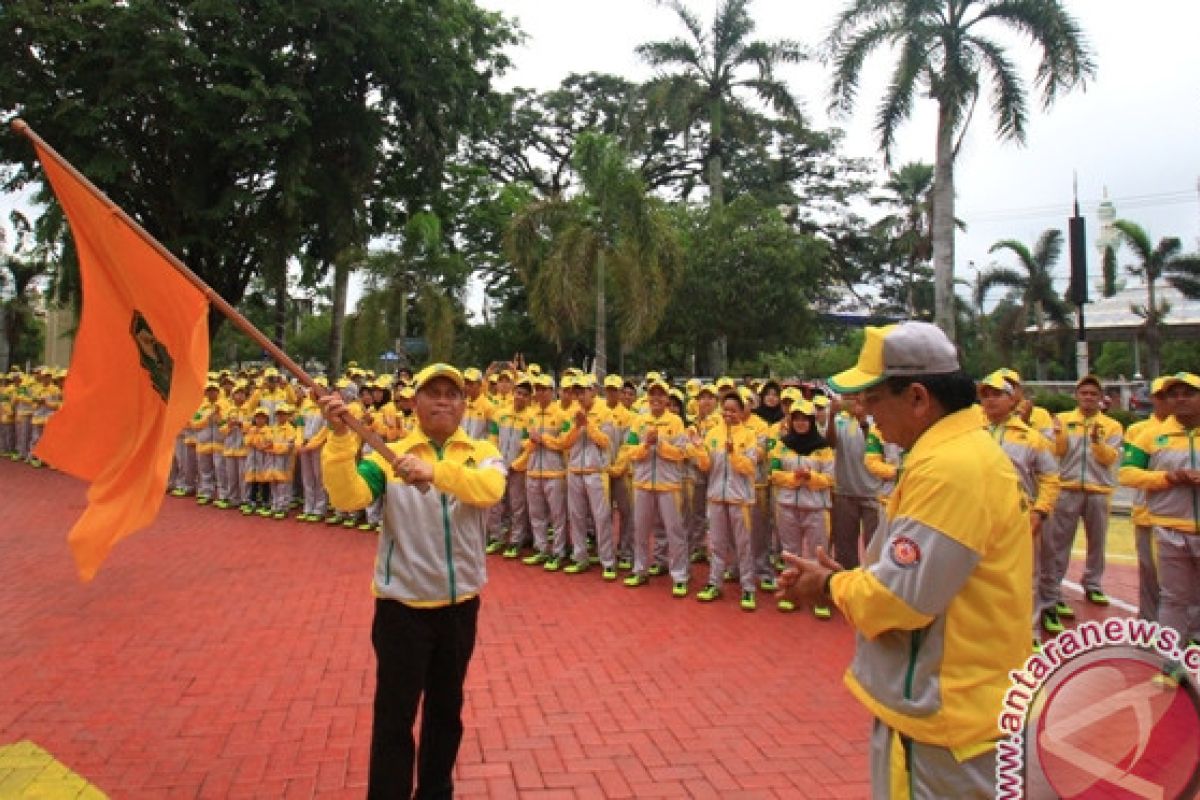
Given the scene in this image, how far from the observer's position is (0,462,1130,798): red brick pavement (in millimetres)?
4211

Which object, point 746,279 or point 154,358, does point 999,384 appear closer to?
point 154,358

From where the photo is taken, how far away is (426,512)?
366 cm

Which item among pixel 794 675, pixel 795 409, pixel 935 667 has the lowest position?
pixel 794 675

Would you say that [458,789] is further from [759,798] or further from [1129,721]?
[1129,721]

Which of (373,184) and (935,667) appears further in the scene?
(373,184)

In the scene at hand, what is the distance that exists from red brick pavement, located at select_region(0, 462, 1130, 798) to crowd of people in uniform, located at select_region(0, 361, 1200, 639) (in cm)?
72

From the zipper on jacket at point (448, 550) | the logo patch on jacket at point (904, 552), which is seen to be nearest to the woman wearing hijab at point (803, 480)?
the zipper on jacket at point (448, 550)

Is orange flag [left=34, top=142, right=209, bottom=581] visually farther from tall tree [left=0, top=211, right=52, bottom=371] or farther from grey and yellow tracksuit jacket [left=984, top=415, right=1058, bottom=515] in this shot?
tall tree [left=0, top=211, right=52, bottom=371]

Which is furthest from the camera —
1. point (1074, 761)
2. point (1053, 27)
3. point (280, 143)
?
point (280, 143)

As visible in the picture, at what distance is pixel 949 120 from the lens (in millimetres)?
16719

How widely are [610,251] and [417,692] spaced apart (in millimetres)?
14055

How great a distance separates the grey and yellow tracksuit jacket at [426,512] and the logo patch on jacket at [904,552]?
191 cm

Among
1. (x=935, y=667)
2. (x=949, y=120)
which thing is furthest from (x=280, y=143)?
(x=935, y=667)

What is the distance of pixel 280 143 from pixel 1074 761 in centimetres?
2065
